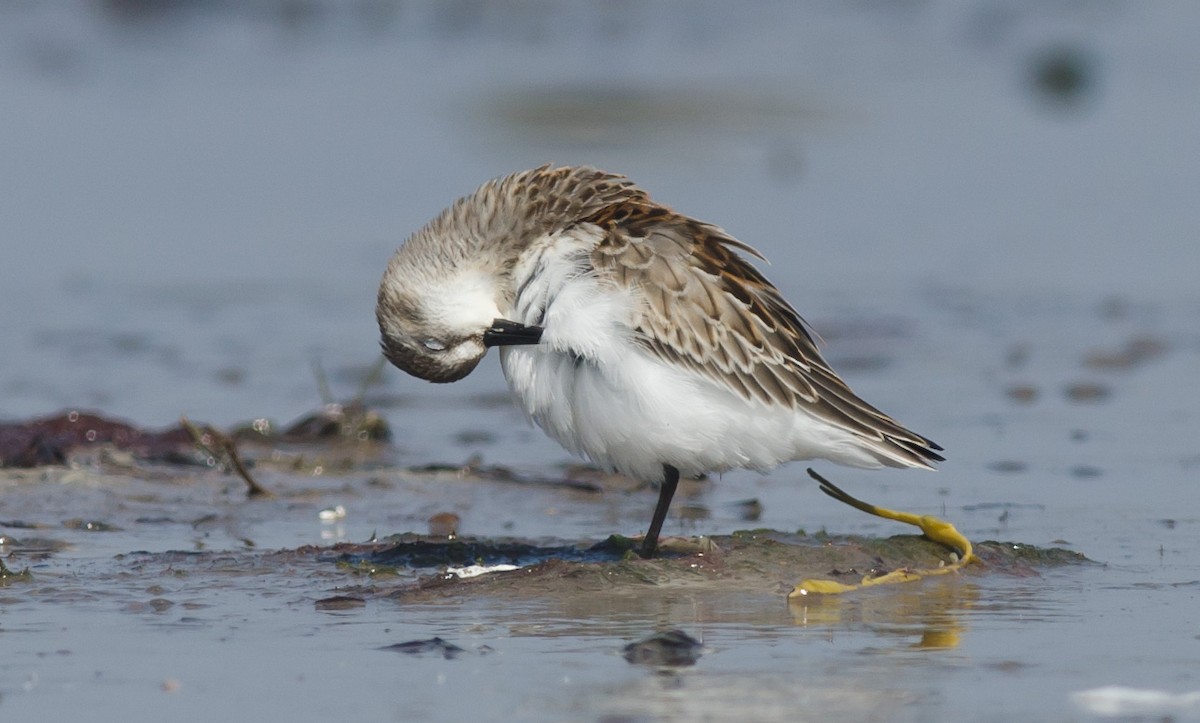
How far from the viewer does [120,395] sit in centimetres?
866

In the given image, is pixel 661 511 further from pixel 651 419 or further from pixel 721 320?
pixel 721 320

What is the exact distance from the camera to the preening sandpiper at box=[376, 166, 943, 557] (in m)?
5.34

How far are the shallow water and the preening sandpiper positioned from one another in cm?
48

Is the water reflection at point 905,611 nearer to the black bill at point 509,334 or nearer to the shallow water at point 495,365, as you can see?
the shallow water at point 495,365

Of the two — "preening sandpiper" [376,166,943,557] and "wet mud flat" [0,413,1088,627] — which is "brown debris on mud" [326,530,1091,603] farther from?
"preening sandpiper" [376,166,943,557]

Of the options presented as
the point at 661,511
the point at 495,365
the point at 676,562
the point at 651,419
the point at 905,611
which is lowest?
the point at 905,611

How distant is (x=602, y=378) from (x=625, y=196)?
730 millimetres

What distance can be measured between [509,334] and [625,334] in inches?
13.0

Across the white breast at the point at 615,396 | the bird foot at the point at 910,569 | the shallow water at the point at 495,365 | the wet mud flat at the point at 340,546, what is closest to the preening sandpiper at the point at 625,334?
the white breast at the point at 615,396

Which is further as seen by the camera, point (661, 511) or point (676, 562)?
point (661, 511)

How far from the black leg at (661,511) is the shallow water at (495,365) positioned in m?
0.46

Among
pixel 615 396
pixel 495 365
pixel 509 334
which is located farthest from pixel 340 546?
pixel 495 365

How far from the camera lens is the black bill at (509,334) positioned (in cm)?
535

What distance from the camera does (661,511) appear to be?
18.6ft
